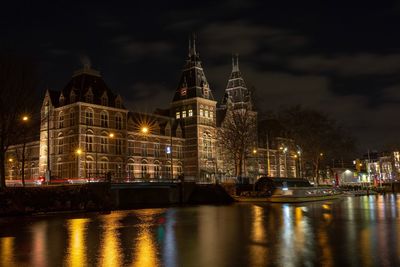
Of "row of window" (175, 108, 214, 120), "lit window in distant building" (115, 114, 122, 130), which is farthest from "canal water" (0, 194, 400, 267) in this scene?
"row of window" (175, 108, 214, 120)

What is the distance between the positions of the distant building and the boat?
13.1m

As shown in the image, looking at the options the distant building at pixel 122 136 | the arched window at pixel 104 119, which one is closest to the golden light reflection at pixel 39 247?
the distant building at pixel 122 136

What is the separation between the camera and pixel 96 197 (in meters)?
43.8

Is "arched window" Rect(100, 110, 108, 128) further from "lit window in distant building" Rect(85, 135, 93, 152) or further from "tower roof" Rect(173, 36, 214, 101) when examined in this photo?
"tower roof" Rect(173, 36, 214, 101)

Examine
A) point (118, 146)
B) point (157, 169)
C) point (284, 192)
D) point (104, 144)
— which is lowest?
point (284, 192)

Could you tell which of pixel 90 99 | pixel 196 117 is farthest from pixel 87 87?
pixel 196 117

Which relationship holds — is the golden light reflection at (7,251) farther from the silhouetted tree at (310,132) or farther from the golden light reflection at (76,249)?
the silhouetted tree at (310,132)

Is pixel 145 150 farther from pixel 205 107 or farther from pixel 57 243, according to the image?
pixel 57 243

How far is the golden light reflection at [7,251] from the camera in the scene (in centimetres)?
1320

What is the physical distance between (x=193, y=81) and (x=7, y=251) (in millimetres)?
77277

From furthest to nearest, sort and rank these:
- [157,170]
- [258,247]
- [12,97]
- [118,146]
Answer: [157,170]
[118,146]
[12,97]
[258,247]

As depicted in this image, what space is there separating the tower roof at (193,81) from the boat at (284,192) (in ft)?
126

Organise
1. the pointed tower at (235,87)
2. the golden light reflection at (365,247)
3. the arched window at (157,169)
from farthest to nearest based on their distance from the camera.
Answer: the pointed tower at (235,87) → the arched window at (157,169) → the golden light reflection at (365,247)

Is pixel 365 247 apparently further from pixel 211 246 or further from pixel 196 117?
pixel 196 117
